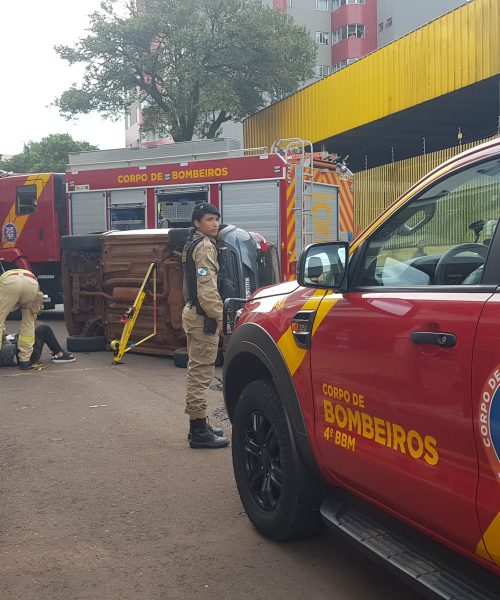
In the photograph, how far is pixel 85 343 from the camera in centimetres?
976

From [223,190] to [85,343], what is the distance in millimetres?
3834

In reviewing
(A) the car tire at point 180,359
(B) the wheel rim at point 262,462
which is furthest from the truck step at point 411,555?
(A) the car tire at point 180,359

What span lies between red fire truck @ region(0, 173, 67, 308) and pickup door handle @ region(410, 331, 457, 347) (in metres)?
12.1

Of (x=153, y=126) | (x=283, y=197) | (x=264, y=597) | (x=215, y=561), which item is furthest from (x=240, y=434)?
(x=153, y=126)

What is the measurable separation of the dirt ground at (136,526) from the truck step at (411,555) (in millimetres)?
374

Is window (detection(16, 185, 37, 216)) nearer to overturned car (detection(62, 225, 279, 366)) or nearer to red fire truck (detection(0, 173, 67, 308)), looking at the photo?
red fire truck (detection(0, 173, 67, 308))

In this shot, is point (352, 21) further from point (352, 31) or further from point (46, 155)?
point (46, 155)

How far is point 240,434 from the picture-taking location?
12.6 feet

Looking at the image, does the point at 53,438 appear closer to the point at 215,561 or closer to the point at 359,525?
the point at 215,561

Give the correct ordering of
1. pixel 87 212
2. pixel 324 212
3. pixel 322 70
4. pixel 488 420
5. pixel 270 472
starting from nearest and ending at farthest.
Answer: pixel 488 420
pixel 270 472
pixel 324 212
pixel 87 212
pixel 322 70

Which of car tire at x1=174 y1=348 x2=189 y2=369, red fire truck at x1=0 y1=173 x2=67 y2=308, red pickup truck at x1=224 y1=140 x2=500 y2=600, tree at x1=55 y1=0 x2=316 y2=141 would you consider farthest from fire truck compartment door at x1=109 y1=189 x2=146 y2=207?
tree at x1=55 y1=0 x2=316 y2=141

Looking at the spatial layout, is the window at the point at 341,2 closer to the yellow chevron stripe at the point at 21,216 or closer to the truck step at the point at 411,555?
the yellow chevron stripe at the point at 21,216

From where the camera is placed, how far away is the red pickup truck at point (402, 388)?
7.06 ft

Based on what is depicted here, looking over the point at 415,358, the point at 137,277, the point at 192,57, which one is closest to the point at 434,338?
the point at 415,358
